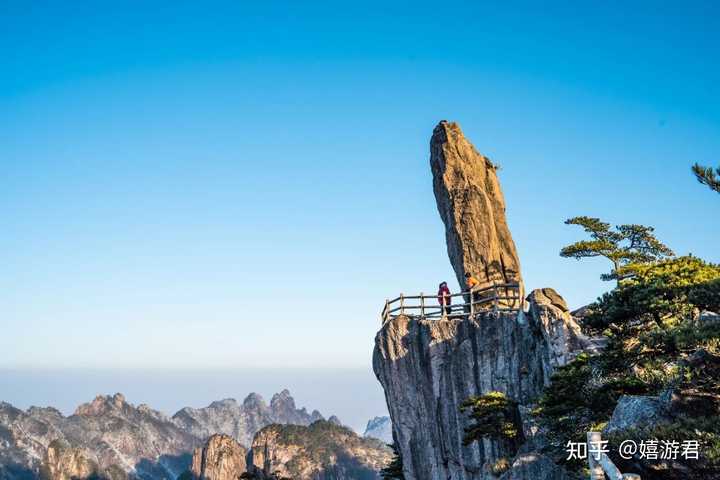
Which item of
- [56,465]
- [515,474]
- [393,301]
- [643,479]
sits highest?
[393,301]

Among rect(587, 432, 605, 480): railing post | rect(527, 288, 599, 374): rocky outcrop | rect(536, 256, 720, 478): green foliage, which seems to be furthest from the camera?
rect(527, 288, 599, 374): rocky outcrop

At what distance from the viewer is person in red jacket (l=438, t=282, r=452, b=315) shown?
110ft

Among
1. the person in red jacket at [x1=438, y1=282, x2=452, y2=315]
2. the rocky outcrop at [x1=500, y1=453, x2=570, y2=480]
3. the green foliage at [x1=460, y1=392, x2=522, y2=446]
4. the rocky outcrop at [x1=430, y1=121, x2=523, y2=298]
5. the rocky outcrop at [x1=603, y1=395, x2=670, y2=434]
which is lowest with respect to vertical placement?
the rocky outcrop at [x1=500, y1=453, x2=570, y2=480]

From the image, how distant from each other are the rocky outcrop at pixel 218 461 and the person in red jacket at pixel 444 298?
119381 mm

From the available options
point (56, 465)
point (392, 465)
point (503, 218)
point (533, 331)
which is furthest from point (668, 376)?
point (56, 465)

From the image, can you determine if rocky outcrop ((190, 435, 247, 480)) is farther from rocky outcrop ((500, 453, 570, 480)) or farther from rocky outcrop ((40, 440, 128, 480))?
rocky outcrop ((500, 453, 570, 480))

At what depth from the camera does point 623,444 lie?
35.9 ft

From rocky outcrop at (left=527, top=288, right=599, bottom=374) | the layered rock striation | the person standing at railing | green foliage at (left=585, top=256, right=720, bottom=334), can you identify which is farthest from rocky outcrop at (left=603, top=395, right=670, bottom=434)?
the person standing at railing

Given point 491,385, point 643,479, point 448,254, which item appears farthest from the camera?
point 448,254

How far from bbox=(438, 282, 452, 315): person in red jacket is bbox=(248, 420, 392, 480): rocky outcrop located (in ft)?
339

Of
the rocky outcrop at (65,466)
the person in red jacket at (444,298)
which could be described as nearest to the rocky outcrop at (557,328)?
the person in red jacket at (444,298)

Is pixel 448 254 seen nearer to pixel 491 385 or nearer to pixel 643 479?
pixel 491 385

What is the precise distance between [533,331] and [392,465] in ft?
59.9

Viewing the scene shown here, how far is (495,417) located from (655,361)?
507 inches
